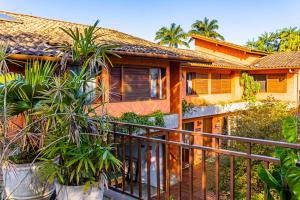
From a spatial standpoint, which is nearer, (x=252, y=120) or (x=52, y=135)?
(x=52, y=135)

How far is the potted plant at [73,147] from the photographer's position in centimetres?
334

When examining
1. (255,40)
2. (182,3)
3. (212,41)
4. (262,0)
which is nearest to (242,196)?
(182,3)

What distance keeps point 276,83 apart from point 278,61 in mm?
1574

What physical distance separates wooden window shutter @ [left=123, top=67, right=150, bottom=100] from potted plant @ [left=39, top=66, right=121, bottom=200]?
711 centimetres

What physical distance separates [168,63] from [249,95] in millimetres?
10834

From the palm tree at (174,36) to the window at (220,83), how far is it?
17.5 meters

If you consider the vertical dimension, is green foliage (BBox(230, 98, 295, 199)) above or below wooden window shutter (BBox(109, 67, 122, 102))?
below

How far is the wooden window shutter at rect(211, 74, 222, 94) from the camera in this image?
18.3 metres

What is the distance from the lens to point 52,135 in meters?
3.52

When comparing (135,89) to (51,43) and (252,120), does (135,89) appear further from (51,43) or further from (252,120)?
(252,120)

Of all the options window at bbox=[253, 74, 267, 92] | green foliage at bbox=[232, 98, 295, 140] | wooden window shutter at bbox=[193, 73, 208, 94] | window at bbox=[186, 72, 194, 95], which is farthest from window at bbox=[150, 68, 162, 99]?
window at bbox=[253, 74, 267, 92]

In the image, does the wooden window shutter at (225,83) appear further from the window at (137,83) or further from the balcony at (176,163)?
the window at (137,83)

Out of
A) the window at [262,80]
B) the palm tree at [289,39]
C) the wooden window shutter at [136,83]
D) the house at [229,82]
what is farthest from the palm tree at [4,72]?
the palm tree at [289,39]

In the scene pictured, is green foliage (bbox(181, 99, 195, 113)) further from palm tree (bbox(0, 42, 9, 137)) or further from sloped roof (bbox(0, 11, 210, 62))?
palm tree (bbox(0, 42, 9, 137))
